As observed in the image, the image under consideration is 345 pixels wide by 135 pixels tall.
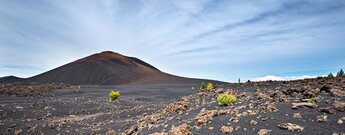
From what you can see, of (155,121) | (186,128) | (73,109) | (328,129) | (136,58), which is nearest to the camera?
(328,129)

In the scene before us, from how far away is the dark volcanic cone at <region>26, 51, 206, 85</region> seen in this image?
5617 cm

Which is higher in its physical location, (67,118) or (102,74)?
(102,74)

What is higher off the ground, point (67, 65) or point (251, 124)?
point (67, 65)

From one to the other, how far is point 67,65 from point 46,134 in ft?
206

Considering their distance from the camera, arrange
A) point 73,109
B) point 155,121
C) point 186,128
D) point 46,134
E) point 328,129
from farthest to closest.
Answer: point 73,109 → point 46,134 → point 155,121 → point 186,128 → point 328,129

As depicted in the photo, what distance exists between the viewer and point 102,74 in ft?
193

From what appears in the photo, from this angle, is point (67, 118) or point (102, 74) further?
point (102, 74)

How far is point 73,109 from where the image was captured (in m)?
14.3

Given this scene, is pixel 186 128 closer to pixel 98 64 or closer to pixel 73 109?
pixel 73 109

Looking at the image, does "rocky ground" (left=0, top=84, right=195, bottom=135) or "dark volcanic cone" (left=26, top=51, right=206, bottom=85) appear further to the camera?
"dark volcanic cone" (left=26, top=51, right=206, bottom=85)

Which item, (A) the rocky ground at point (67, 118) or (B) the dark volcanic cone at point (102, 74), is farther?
(B) the dark volcanic cone at point (102, 74)

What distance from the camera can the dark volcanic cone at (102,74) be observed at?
184 feet

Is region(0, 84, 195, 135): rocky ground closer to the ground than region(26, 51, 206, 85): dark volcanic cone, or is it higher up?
closer to the ground

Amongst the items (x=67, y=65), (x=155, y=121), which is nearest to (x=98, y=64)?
(x=67, y=65)
